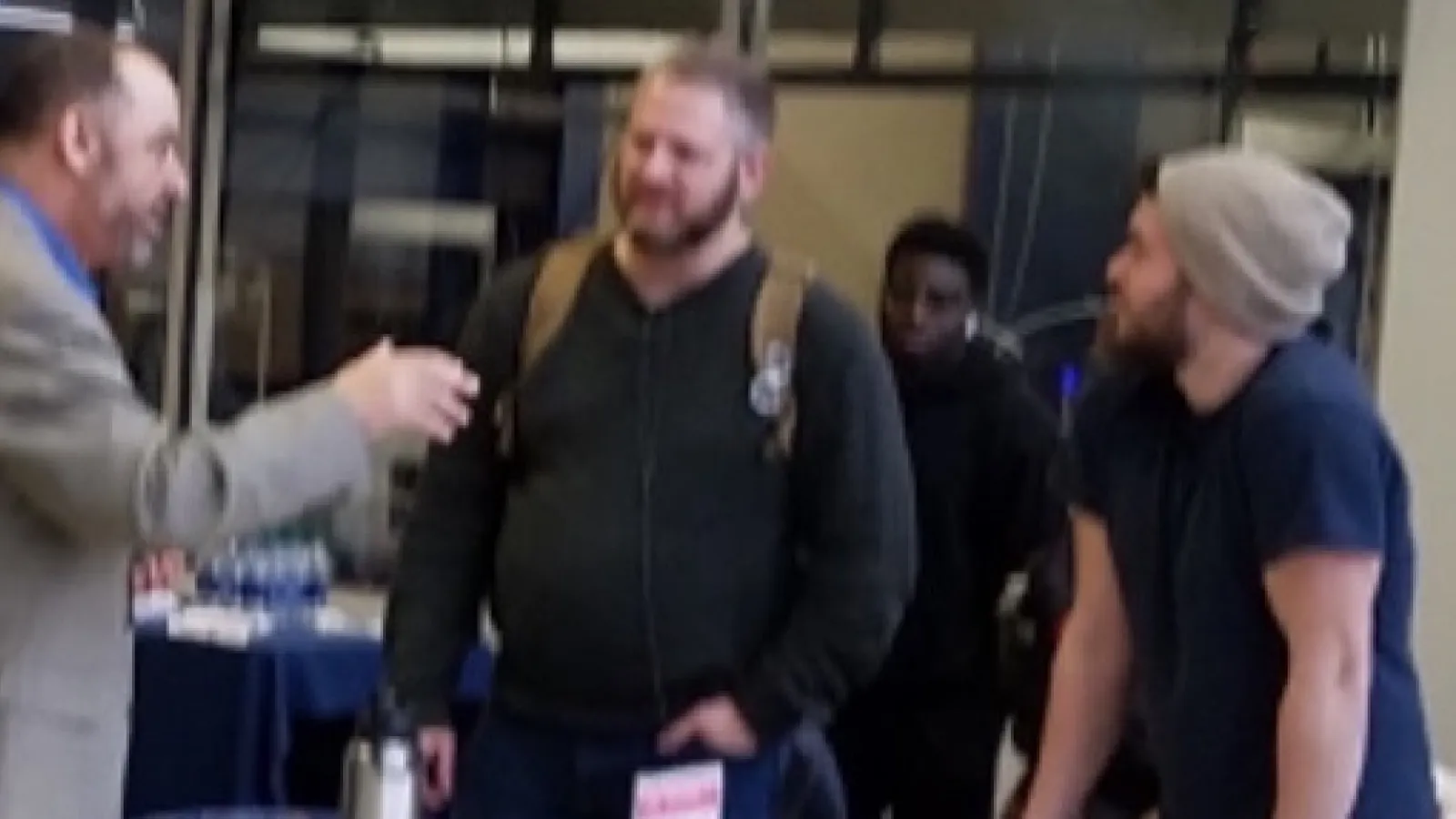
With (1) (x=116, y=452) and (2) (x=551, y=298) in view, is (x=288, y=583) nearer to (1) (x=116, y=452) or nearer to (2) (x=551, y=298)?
(2) (x=551, y=298)

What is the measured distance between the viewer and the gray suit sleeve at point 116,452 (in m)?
2.51

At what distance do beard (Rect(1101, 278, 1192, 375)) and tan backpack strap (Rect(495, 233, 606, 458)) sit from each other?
65cm

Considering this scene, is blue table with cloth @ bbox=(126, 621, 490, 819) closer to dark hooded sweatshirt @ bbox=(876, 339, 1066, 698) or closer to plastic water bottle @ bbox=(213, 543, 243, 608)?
plastic water bottle @ bbox=(213, 543, 243, 608)

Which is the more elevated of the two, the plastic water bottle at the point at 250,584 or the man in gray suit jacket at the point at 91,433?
the man in gray suit jacket at the point at 91,433

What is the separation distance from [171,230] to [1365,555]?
16.1 feet

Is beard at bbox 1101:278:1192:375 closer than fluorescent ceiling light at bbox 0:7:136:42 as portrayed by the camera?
Yes

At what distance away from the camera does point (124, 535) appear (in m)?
2.55

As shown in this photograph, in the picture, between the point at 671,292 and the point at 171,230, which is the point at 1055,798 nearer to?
the point at 671,292

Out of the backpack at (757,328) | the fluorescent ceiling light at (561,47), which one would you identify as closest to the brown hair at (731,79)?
the backpack at (757,328)

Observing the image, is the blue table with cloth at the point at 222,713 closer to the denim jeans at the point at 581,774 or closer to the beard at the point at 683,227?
the denim jeans at the point at 581,774

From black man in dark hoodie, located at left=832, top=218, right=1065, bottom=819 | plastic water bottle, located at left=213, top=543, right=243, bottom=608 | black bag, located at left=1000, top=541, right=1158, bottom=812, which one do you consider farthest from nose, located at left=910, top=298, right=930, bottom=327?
plastic water bottle, located at left=213, top=543, right=243, bottom=608

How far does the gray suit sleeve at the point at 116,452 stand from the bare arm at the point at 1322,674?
94 centimetres

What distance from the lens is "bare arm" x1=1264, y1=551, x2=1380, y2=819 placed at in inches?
108

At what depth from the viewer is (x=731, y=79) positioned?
126 inches
